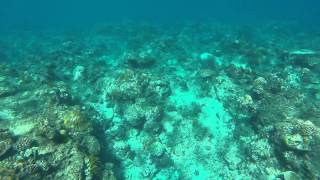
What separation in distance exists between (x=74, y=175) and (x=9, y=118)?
4.70 metres

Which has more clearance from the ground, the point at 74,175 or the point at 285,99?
the point at 74,175

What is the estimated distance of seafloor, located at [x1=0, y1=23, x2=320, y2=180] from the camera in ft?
31.8

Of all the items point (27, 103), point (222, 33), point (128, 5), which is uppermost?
point (27, 103)

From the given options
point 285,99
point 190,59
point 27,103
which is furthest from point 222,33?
point 27,103

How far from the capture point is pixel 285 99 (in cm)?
1336

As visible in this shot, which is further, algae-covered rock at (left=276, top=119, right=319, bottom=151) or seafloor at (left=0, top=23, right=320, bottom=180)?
algae-covered rock at (left=276, top=119, right=319, bottom=151)

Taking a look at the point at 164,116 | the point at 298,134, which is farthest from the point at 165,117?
the point at 298,134

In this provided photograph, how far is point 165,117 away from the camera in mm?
13336

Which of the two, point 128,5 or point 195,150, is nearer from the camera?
point 195,150

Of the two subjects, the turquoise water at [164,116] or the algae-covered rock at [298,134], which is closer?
the turquoise water at [164,116]

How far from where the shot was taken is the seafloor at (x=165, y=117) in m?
9.69

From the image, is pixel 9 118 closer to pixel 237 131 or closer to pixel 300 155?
pixel 237 131

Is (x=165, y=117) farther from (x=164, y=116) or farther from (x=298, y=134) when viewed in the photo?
(x=298, y=134)

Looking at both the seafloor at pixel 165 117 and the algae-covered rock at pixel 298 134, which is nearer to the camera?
the seafloor at pixel 165 117
